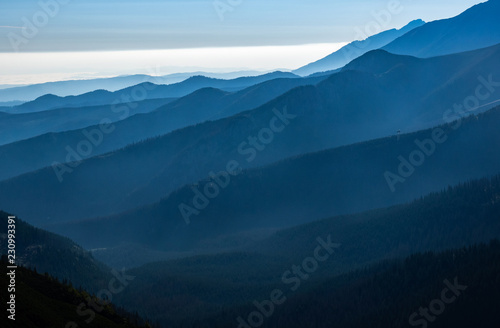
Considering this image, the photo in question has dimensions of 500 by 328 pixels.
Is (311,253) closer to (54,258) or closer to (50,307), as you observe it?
(54,258)

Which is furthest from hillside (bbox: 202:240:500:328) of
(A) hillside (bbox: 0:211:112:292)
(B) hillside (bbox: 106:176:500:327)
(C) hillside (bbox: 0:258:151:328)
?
(A) hillside (bbox: 0:211:112:292)

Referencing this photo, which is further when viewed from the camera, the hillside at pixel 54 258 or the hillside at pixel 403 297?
the hillside at pixel 54 258

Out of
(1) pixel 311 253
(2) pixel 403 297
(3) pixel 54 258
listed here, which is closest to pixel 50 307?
(2) pixel 403 297

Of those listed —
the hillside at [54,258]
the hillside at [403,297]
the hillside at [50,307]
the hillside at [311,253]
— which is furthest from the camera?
the hillside at [54,258]

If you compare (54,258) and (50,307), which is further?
(54,258)

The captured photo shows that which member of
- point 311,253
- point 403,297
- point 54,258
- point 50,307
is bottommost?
point 403,297

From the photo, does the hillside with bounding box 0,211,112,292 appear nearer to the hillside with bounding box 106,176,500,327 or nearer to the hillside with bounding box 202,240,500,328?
the hillside with bounding box 106,176,500,327

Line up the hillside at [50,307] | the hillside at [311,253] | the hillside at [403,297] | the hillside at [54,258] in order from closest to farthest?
the hillside at [50,307] < the hillside at [403,297] < the hillside at [311,253] < the hillside at [54,258]

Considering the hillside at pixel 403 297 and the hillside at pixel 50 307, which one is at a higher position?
the hillside at pixel 50 307

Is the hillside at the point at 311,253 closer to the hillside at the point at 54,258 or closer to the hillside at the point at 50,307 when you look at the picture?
the hillside at the point at 54,258

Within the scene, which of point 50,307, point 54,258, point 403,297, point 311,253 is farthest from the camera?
point 311,253

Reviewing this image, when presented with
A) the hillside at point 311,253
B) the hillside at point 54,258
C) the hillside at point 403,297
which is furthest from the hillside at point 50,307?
the hillside at point 54,258
